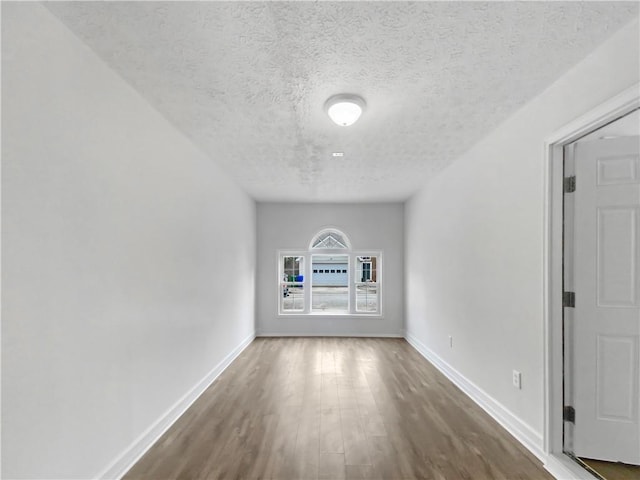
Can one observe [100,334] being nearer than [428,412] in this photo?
Yes

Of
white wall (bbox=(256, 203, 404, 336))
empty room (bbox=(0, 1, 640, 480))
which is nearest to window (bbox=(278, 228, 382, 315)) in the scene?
white wall (bbox=(256, 203, 404, 336))

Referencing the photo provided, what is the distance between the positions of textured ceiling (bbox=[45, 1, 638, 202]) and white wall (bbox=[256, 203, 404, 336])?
3228mm

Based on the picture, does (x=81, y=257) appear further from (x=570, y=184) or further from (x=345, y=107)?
(x=570, y=184)

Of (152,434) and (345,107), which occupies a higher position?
(345,107)

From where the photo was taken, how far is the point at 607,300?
7.08 feet

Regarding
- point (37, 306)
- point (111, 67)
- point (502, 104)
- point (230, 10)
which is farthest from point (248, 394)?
point (502, 104)

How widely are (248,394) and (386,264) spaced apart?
12.5 feet

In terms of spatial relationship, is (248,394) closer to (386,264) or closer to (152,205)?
(152,205)

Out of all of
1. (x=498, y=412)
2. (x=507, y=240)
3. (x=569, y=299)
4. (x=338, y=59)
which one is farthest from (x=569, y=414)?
(x=338, y=59)

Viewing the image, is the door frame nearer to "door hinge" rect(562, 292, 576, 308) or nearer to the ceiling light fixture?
"door hinge" rect(562, 292, 576, 308)

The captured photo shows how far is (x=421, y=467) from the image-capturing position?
217 cm

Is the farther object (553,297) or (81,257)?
(553,297)

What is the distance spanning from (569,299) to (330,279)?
461 centimetres

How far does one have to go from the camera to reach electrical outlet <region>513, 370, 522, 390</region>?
252 centimetres
